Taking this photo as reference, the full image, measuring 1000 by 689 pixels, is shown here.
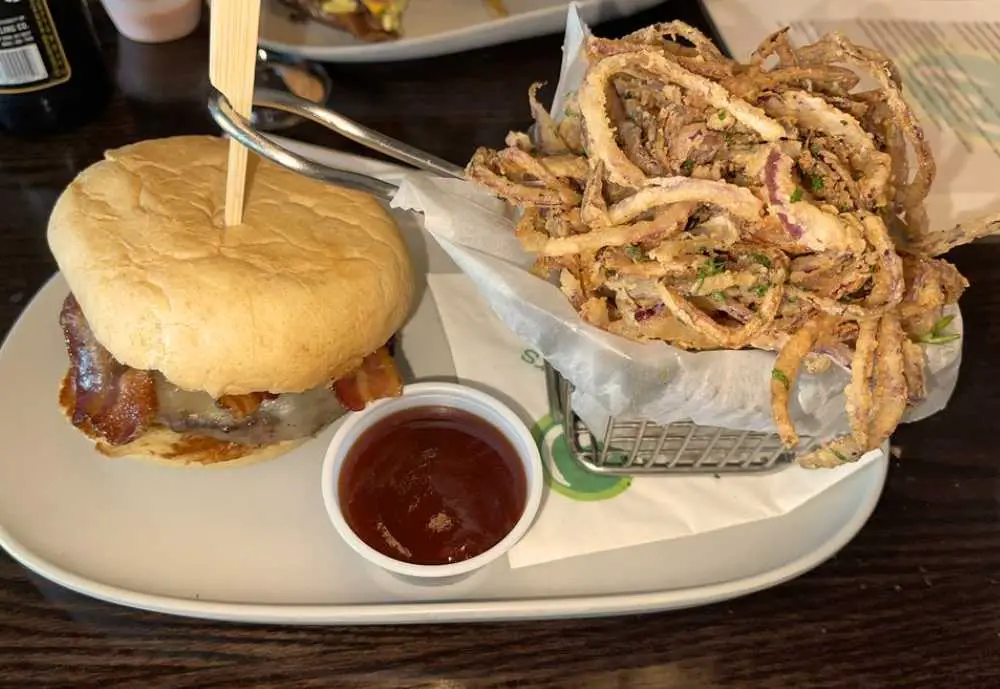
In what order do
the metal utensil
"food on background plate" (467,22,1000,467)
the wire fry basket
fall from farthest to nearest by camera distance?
1. the wire fry basket
2. the metal utensil
3. "food on background plate" (467,22,1000,467)

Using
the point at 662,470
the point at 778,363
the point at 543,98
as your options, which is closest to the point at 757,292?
the point at 778,363

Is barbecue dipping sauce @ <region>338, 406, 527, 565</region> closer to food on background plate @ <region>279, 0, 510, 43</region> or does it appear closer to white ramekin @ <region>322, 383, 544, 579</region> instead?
white ramekin @ <region>322, 383, 544, 579</region>

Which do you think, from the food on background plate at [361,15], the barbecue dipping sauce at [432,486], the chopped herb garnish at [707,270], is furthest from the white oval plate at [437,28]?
the chopped herb garnish at [707,270]

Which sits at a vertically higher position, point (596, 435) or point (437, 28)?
point (437, 28)

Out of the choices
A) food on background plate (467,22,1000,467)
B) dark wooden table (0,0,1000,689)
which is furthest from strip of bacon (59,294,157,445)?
food on background plate (467,22,1000,467)

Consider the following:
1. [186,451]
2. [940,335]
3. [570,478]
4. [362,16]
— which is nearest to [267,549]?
[186,451]

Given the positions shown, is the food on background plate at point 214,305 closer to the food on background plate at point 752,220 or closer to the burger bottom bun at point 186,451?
the burger bottom bun at point 186,451

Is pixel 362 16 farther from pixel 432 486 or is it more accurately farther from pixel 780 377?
pixel 780 377
